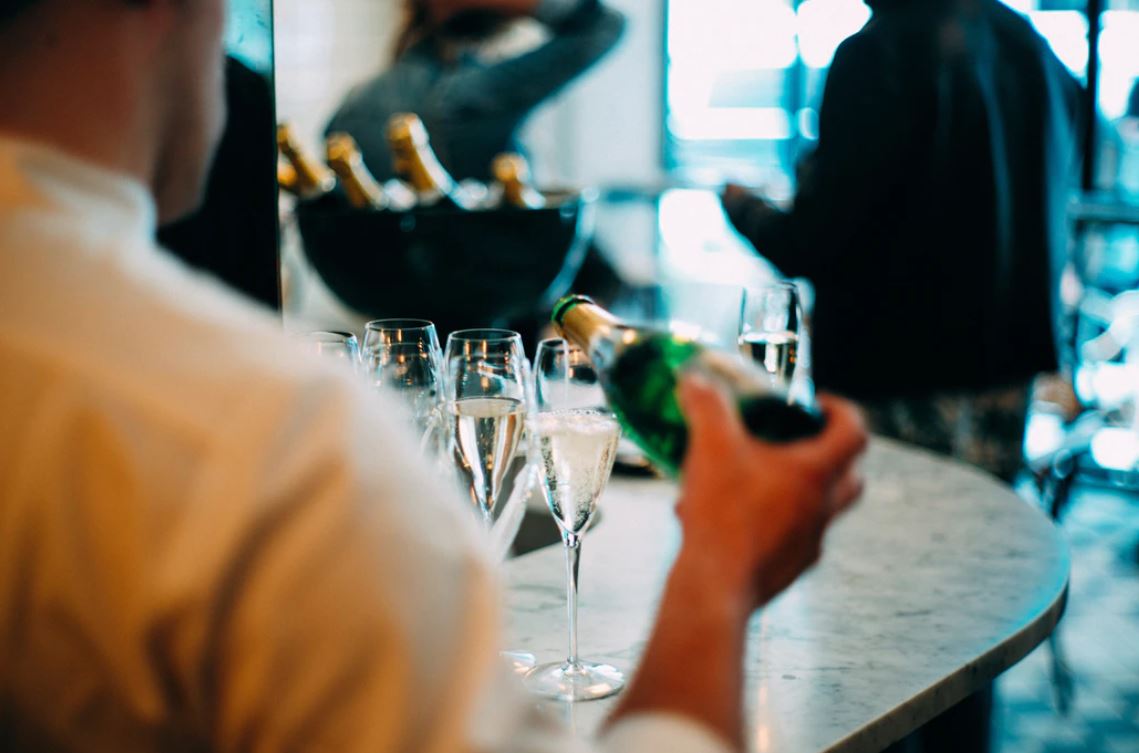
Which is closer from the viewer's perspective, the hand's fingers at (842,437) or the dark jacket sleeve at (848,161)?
the hand's fingers at (842,437)

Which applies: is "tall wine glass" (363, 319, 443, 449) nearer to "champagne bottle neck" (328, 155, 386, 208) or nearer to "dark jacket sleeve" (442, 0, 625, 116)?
"champagne bottle neck" (328, 155, 386, 208)

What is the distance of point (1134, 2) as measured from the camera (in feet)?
16.8

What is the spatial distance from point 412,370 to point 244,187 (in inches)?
8.0

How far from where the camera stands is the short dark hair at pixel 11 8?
46cm

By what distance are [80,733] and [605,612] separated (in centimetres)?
69

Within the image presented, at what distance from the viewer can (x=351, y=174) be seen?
1.83 meters

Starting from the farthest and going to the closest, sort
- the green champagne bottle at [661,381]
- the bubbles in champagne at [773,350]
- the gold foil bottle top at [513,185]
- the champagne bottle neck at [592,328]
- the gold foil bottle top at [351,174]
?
the gold foil bottle top at [513,185] < the gold foil bottle top at [351,174] < the bubbles in champagne at [773,350] < the champagne bottle neck at [592,328] < the green champagne bottle at [661,381]

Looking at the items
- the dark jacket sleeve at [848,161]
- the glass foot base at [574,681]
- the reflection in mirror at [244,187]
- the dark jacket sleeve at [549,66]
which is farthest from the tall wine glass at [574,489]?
the dark jacket sleeve at [549,66]

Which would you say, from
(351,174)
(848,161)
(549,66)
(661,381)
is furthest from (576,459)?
(549,66)

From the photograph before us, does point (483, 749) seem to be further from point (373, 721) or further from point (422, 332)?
point (422, 332)

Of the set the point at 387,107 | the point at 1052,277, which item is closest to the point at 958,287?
the point at 1052,277

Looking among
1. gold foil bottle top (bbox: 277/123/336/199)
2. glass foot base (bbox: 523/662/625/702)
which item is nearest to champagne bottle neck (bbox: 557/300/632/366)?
glass foot base (bbox: 523/662/625/702)

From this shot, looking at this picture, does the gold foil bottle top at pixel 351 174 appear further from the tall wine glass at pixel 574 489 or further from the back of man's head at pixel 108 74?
the back of man's head at pixel 108 74

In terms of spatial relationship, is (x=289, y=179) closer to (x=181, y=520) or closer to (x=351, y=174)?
(x=351, y=174)
